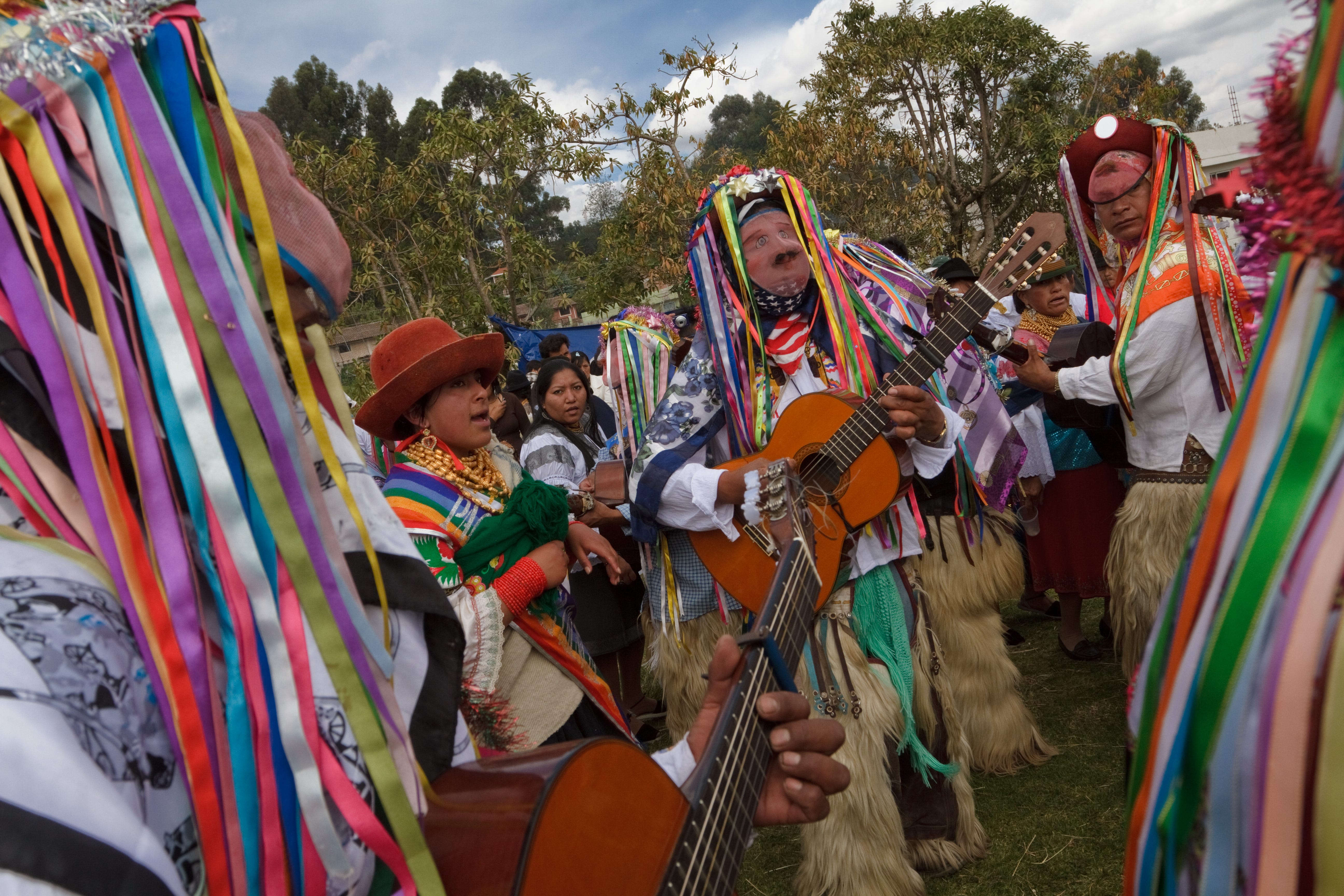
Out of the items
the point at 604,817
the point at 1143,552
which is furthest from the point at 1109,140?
the point at 604,817

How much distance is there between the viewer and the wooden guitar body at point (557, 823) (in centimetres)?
108

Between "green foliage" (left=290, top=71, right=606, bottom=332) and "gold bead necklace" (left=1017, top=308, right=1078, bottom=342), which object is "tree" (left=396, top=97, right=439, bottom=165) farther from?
"gold bead necklace" (left=1017, top=308, right=1078, bottom=342)

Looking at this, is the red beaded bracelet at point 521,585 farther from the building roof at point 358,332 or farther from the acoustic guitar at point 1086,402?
the building roof at point 358,332

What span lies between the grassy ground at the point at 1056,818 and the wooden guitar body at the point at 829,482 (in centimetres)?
119

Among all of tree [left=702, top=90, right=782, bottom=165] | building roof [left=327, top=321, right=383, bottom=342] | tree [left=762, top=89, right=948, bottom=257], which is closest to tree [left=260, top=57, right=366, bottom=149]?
building roof [left=327, top=321, right=383, bottom=342]

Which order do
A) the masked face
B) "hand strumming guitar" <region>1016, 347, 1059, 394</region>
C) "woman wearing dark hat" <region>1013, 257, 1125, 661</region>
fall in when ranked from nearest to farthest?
the masked face → "hand strumming guitar" <region>1016, 347, 1059, 394</region> → "woman wearing dark hat" <region>1013, 257, 1125, 661</region>

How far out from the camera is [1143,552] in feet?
10.5

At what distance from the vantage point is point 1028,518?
4781 mm

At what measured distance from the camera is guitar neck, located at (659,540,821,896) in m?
1.29

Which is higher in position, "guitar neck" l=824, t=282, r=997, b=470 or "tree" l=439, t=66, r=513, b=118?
"tree" l=439, t=66, r=513, b=118

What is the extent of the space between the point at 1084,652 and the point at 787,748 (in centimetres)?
382

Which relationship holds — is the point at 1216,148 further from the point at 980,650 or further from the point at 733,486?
the point at 733,486

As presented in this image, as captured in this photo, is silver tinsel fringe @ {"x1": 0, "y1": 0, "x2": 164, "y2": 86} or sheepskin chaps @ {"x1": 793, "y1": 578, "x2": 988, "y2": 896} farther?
sheepskin chaps @ {"x1": 793, "y1": 578, "x2": 988, "y2": 896}

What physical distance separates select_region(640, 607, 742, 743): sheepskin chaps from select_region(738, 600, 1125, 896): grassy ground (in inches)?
26.5
